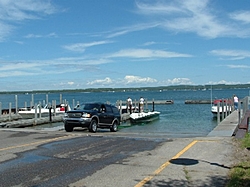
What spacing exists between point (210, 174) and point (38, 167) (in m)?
4.17

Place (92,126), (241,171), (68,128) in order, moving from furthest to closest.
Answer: (68,128)
(92,126)
(241,171)

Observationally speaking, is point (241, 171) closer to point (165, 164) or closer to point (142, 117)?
point (165, 164)

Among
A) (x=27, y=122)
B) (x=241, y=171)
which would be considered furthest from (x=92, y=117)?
(x=27, y=122)

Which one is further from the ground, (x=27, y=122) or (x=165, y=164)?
(x=165, y=164)

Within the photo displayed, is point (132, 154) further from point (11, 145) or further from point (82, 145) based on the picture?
point (11, 145)

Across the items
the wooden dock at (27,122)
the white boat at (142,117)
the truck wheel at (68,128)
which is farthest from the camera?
the white boat at (142,117)

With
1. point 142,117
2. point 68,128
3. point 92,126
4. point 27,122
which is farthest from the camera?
point 142,117

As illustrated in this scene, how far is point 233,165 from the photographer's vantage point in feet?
29.2

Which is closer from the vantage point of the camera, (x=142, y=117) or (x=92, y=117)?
(x=92, y=117)

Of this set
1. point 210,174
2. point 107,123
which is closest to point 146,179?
point 210,174

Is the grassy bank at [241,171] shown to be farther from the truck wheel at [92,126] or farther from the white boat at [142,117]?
the white boat at [142,117]

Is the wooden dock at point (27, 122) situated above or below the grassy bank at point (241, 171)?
below

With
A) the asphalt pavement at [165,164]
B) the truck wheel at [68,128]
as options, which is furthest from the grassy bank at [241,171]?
the truck wheel at [68,128]

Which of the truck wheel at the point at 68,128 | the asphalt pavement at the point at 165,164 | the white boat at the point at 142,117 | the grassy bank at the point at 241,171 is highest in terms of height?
the grassy bank at the point at 241,171
